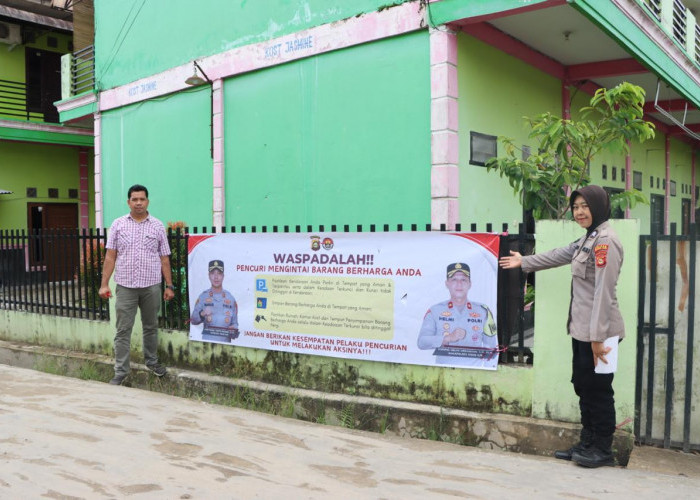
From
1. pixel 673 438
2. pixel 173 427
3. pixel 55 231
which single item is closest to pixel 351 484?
pixel 173 427

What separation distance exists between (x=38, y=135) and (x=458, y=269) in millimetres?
A: 15298

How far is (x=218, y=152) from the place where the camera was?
9.59 m

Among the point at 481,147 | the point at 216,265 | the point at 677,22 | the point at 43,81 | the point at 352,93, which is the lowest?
the point at 216,265

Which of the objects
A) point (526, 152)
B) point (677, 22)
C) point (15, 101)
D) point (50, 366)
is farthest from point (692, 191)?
point (15, 101)

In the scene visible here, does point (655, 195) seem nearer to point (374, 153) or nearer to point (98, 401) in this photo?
point (374, 153)

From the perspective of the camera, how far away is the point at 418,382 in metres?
4.88

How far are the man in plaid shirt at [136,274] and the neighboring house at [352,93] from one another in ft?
8.86

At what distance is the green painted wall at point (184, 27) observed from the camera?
829 cm

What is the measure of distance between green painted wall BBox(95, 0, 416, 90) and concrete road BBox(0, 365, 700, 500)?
17.8 feet

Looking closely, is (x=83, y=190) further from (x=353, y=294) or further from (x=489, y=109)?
(x=353, y=294)

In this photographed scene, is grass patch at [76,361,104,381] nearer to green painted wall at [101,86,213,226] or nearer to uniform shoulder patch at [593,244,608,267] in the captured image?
green painted wall at [101,86,213,226]

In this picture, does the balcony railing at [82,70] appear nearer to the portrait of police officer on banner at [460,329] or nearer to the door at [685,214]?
the portrait of police officer on banner at [460,329]

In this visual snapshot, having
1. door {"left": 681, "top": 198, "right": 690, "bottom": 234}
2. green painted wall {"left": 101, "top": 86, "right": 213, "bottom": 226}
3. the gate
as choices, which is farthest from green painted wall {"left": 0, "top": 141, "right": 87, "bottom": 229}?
door {"left": 681, "top": 198, "right": 690, "bottom": 234}

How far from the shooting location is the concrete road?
3.53 metres
